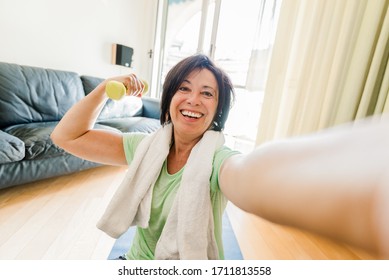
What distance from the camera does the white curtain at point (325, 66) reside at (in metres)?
1.50

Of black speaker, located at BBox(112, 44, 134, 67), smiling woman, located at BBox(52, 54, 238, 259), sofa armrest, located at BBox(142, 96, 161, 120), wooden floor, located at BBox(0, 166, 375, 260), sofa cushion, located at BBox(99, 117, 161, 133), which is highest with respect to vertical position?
black speaker, located at BBox(112, 44, 134, 67)

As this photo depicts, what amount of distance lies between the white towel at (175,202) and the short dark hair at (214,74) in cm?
12

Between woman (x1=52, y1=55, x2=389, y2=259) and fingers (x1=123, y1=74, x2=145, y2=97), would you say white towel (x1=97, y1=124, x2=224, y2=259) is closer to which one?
woman (x1=52, y1=55, x2=389, y2=259)

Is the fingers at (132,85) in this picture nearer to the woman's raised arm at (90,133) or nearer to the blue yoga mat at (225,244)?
the woman's raised arm at (90,133)

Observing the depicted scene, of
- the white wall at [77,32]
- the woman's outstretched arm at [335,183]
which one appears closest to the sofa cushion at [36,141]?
the white wall at [77,32]

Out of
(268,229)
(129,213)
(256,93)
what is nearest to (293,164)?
(129,213)

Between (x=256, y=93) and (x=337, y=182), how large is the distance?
239 centimetres

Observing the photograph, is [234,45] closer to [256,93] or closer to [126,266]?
[256,93]

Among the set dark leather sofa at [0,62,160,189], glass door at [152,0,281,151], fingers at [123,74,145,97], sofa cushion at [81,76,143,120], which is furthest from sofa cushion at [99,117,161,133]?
fingers at [123,74,145,97]

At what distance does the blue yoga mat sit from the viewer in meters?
1.03

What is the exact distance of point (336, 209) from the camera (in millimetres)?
189

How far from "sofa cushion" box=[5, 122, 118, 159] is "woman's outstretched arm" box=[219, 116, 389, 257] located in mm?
1648

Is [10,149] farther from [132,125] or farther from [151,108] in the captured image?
[151,108]

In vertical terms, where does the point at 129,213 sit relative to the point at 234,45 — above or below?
below
